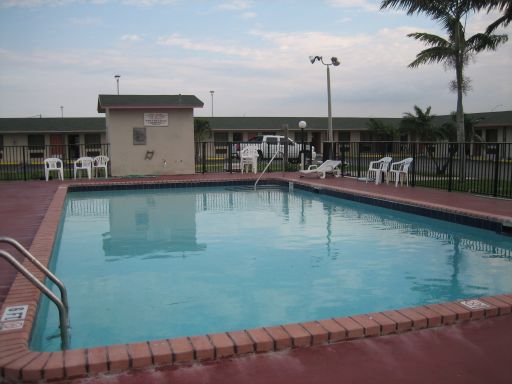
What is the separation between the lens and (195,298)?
213 inches

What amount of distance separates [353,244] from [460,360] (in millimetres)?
4807

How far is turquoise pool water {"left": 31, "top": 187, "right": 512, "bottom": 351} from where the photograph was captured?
4.85 m

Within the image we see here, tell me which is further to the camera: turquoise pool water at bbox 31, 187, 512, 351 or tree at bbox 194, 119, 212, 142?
tree at bbox 194, 119, 212, 142

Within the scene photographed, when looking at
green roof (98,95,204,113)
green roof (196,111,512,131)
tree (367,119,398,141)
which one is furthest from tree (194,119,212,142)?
green roof (98,95,204,113)

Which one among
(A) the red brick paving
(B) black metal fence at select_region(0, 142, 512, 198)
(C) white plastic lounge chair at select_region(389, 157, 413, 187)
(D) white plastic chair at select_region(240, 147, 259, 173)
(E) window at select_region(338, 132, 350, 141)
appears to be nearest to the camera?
(A) the red brick paving

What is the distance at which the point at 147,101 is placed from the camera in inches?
715

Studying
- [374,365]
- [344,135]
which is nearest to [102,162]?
[374,365]

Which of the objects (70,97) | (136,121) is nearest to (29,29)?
(136,121)

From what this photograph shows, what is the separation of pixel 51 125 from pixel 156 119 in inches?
741

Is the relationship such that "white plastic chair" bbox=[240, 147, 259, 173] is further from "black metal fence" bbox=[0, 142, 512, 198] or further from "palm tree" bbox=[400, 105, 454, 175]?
"palm tree" bbox=[400, 105, 454, 175]

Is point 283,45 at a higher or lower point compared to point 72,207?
higher

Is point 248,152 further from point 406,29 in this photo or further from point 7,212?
point 7,212

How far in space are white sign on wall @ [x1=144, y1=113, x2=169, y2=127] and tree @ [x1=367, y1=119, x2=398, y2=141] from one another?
21578mm

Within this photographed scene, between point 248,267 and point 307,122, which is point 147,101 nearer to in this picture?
point 248,267
